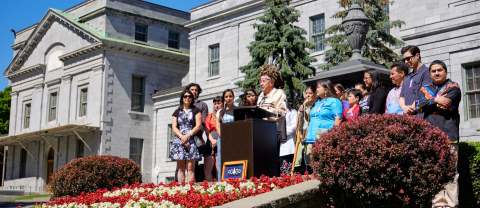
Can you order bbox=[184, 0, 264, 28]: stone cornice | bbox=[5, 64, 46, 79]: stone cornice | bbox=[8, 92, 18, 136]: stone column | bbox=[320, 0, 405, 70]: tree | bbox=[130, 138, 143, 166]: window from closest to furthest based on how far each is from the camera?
bbox=[320, 0, 405, 70]: tree
bbox=[184, 0, 264, 28]: stone cornice
bbox=[130, 138, 143, 166]: window
bbox=[5, 64, 46, 79]: stone cornice
bbox=[8, 92, 18, 136]: stone column

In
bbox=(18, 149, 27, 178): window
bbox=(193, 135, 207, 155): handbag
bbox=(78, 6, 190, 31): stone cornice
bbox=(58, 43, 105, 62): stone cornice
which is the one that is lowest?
bbox=(18, 149, 27, 178): window

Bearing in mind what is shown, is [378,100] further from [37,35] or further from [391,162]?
[37,35]

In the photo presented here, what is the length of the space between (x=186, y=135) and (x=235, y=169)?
2.01m

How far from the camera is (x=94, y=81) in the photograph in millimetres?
35594

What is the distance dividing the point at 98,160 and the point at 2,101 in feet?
146

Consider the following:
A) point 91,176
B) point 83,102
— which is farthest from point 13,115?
point 91,176

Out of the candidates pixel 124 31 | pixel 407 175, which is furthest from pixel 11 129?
pixel 407 175

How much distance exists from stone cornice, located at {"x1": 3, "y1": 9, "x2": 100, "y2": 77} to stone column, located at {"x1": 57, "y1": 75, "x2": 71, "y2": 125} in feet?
13.1

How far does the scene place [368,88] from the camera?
9.23m

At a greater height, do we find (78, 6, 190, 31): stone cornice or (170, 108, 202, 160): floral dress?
(78, 6, 190, 31): stone cornice

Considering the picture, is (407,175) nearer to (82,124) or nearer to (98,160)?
(98,160)

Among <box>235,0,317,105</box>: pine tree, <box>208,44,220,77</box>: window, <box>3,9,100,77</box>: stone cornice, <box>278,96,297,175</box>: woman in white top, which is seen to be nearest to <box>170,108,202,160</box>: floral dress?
<box>278,96,297,175</box>: woman in white top

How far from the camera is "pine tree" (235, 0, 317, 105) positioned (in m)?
22.2

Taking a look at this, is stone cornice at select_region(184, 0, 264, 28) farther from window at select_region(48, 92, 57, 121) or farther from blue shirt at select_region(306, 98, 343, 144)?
blue shirt at select_region(306, 98, 343, 144)
